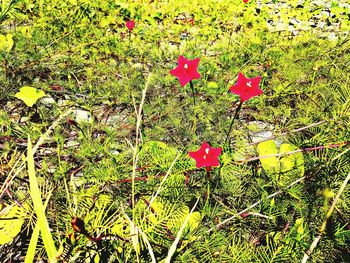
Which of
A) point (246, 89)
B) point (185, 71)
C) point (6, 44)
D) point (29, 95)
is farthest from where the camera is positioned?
point (6, 44)

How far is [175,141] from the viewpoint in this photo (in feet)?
5.40

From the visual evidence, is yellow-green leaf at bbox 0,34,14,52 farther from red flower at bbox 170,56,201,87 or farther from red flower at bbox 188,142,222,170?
red flower at bbox 188,142,222,170

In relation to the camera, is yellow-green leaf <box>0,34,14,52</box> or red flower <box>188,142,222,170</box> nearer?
red flower <box>188,142,222,170</box>

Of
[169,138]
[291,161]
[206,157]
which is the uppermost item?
[206,157]

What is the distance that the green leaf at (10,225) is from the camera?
1.06 metres

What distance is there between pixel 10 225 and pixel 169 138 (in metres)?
0.78

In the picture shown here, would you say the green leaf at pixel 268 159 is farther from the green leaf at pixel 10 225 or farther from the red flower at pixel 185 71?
the green leaf at pixel 10 225

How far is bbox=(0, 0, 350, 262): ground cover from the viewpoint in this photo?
1.02 meters

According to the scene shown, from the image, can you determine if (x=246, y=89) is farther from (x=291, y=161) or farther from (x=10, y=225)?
(x=10, y=225)

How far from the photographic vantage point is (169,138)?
1.67 meters

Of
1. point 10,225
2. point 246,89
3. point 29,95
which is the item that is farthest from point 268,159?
point 29,95

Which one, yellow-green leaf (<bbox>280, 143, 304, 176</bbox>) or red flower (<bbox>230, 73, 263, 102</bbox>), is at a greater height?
red flower (<bbox>230, 73, 263, 102</bbox>)

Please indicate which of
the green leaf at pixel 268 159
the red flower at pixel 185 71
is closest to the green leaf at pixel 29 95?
the red flower at pixel 185 71

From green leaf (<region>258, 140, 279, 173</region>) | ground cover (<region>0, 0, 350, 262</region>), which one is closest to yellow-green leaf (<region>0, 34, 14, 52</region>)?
ground cover (<region>0, 0, 350, 262</region>)
